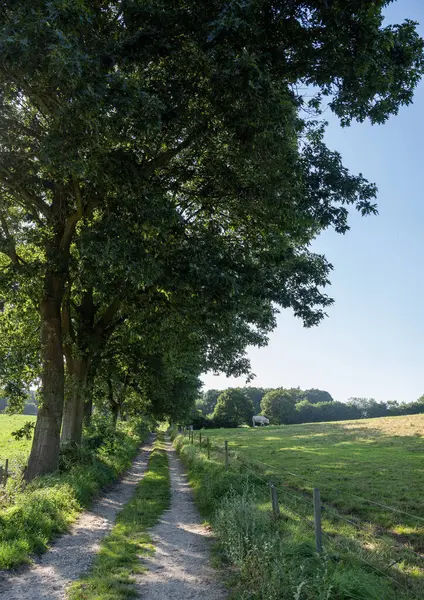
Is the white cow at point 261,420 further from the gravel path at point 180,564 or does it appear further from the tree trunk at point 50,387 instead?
the gravel path at point 180,564

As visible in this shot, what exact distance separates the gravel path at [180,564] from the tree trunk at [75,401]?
270 inches

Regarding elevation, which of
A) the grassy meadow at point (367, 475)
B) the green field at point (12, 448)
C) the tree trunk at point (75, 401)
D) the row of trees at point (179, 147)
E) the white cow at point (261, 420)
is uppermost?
the row of trees at point (179, 147)

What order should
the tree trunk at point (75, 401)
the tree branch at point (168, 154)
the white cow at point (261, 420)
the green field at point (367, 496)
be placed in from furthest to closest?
the white cow at point (261, 420) → the tree trunk at point (75, 401) → the tree branch at point (168, 154) → the green field at point (367, 496)

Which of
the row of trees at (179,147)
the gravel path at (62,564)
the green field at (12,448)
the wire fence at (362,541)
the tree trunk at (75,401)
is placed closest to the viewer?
the gravel path at (62,564)

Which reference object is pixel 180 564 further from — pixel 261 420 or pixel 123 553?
pixel 261 420

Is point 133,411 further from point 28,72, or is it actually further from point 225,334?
point 28,72

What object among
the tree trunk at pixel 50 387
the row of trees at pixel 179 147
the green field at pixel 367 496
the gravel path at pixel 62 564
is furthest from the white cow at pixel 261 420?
the gravel path at pixel 62 564

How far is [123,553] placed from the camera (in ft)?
27.5

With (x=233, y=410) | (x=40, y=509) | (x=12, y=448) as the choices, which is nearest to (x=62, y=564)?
(x=40, y=509)

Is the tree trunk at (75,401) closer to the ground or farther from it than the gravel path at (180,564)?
farther from it

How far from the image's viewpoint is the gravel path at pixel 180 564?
21.3 feet

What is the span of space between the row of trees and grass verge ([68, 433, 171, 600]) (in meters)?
3.32

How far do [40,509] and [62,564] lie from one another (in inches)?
97.1

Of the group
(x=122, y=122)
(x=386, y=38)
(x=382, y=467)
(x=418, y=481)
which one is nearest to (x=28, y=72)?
(x=122, y=122)
